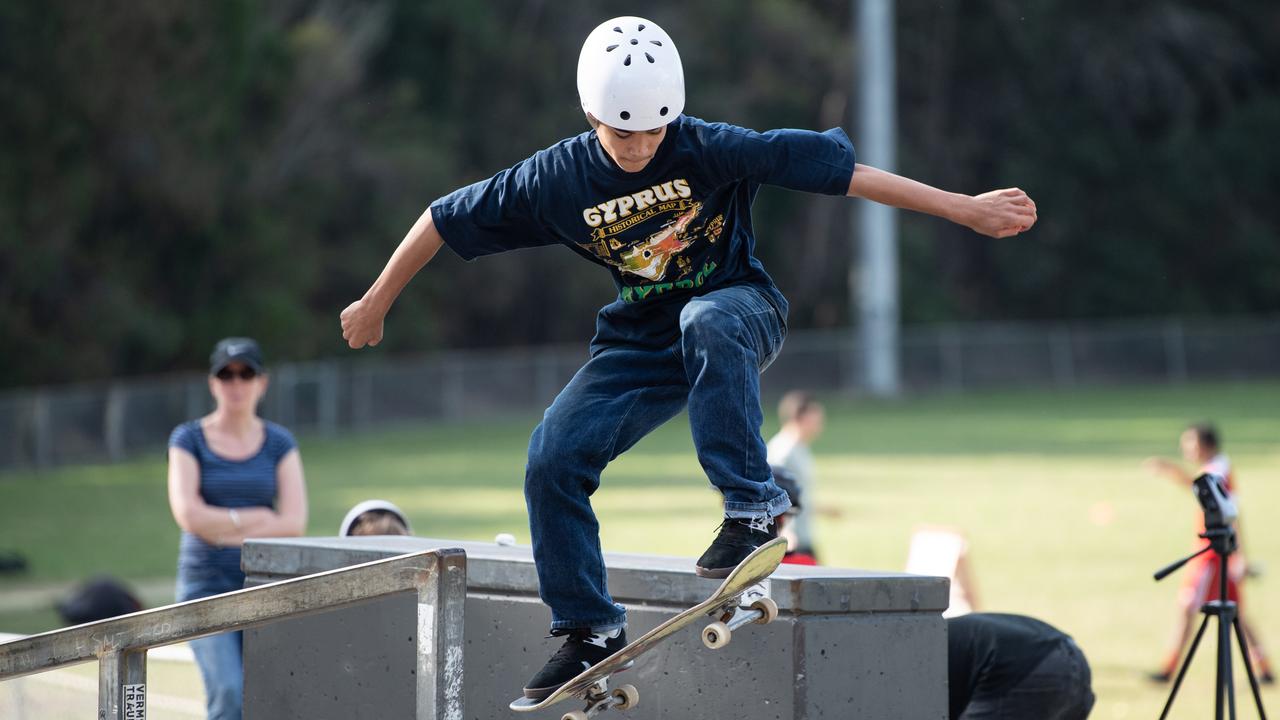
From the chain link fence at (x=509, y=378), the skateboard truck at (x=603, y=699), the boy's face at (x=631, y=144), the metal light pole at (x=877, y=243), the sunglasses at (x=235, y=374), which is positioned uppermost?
the metal light pole at (x=877, y=243)

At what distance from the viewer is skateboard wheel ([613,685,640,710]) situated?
4.80 metres

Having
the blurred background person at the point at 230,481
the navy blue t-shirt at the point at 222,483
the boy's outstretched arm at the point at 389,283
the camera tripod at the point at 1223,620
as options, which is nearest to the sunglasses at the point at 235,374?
the blurred background person at the point at 230,481

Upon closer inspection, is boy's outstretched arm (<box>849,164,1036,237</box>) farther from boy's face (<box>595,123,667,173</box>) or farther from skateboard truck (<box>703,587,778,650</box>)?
skateboard truck (<box>703,587,778,650</box>)

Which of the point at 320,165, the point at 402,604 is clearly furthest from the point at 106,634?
the point at 320,165

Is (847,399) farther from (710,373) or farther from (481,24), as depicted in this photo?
(710,373)

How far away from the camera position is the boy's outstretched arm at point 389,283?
16.6 feet

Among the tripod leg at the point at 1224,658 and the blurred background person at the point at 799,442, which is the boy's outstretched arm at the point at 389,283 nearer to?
the tripod leg at the point at 1224,658

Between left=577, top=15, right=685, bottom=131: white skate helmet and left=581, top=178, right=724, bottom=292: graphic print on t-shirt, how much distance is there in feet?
0.82

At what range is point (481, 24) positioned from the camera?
163ft

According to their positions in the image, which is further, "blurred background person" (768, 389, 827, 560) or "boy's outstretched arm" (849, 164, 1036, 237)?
"blurred background person" (768, 389, 827, 560)

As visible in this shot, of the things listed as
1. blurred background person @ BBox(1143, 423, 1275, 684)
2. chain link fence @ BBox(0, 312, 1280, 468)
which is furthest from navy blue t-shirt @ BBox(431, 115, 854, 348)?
chain link fence @ BBox(0, 312, 1280, 468)

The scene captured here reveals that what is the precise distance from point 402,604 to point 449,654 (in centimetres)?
110

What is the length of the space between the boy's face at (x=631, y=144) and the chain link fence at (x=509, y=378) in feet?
83.1

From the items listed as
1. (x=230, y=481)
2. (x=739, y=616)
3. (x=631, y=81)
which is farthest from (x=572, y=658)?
(x=230, y=481)
